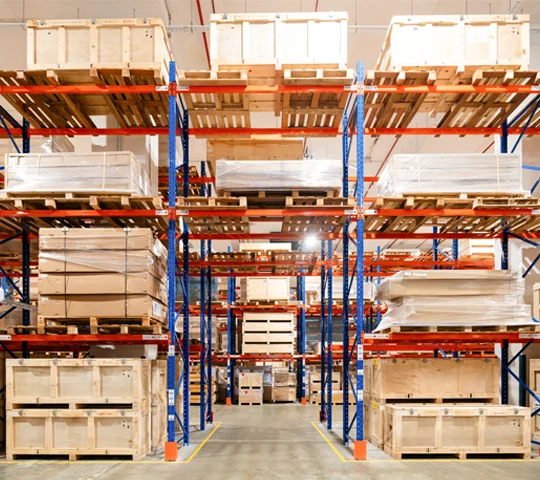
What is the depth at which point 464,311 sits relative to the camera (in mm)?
8195

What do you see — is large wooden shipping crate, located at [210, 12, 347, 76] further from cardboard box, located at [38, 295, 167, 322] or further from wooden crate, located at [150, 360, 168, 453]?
wooden crate, located at [150, 360, 168, 453]

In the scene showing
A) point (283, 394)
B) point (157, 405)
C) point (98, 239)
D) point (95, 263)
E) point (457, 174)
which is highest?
point (457, 174)

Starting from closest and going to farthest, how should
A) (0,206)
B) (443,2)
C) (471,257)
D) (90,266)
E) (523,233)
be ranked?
1. (90,266)
2. (0,206)
3. (523,233)
4. (443,2)
5. (471,257)

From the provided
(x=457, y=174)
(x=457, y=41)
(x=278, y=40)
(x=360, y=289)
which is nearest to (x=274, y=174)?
(x=278, y=40)

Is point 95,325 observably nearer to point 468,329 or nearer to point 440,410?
point 440,410

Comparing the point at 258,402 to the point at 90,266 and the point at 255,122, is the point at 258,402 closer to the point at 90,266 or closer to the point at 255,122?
the point at 255,122

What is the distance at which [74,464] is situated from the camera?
740 centimetres

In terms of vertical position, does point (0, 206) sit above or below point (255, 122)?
below

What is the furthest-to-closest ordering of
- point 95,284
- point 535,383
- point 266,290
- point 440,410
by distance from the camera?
point 266,290 < point 535,383 < point 95,284 < point 440,410

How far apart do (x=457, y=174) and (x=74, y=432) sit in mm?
6779

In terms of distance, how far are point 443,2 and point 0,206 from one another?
8753 mm

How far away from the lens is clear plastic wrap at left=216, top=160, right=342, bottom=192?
26.9 ft

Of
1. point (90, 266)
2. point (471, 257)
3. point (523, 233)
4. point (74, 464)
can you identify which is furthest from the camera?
point (471, 257)

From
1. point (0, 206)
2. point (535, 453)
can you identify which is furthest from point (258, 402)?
point (0, 206)
